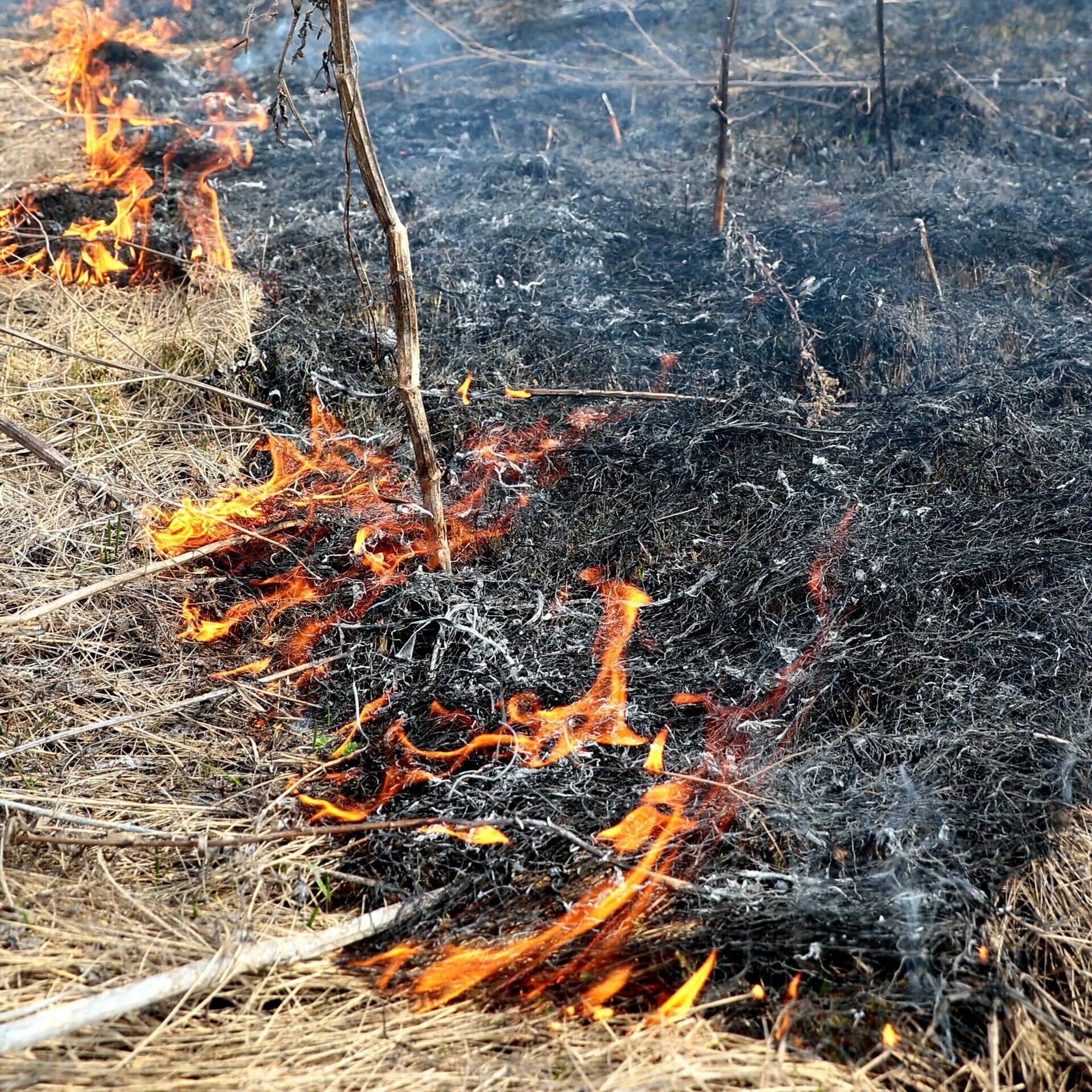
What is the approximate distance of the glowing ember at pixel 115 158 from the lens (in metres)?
5.32

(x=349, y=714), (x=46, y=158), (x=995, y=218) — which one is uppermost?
(x=46, y=158)

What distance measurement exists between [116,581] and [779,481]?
8.42 ft

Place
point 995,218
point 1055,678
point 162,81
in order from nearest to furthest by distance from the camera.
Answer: point 1055,678
point 995,218
point 162,81

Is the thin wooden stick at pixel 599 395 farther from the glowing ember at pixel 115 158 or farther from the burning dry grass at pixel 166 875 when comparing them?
the glowing ember at pixel 115 158

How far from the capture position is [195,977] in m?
2.18

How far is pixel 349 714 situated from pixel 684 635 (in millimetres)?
1199

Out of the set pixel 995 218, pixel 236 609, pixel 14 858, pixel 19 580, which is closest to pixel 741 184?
pixel 995 218

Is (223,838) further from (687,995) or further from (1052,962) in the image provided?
(1052,962)

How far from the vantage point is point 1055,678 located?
2969 mm

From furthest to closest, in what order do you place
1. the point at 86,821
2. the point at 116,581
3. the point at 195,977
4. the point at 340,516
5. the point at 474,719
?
the point at 340,516 < the point at 116,581 < the point at 474,719 < the point at 86,821 < the point at 195,977

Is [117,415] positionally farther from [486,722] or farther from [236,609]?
[486,722]

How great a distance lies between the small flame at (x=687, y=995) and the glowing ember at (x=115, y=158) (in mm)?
4417

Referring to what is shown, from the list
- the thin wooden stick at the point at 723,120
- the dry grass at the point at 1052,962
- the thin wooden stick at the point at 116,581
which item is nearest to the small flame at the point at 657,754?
the dry grass at the point at 1052,962

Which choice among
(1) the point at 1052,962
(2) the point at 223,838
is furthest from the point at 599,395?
(1) the point at 1052,962
